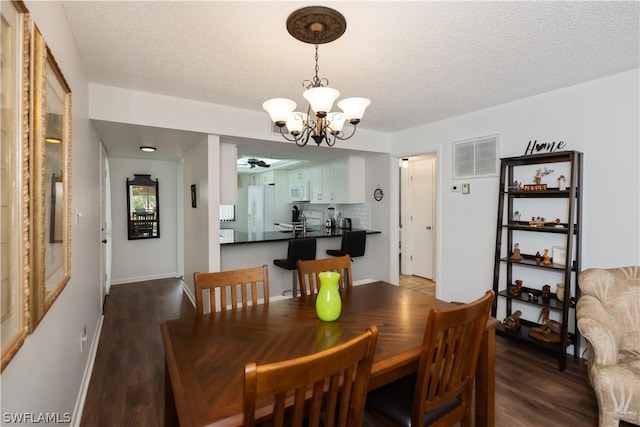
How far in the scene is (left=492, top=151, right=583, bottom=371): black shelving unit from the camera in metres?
2.67

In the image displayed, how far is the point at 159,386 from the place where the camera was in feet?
7.72

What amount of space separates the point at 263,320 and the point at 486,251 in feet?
9.21

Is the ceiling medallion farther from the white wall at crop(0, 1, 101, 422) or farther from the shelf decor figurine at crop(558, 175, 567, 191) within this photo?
the shelf decor figurine at crop(558, 175, 567, 191)

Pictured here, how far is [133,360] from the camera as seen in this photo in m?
2.73

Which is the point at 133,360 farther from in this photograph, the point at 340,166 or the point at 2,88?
the point at 340,166

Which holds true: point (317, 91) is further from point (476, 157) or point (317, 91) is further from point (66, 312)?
point (476, 157)

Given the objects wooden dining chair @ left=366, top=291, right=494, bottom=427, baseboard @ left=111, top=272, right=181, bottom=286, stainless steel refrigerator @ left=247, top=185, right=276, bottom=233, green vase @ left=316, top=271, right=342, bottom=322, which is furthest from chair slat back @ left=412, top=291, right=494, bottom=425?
stainless steel refrigerator @ left=247, top=185, right=276, bottom=233

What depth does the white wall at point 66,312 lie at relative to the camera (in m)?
1.12

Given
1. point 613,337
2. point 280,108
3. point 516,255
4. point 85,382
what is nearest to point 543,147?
point 516,255

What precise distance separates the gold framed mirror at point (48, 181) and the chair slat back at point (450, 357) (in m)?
1.43

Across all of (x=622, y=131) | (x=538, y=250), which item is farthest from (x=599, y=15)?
(x=538, y=250)

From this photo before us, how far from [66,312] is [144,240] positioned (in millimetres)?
3926

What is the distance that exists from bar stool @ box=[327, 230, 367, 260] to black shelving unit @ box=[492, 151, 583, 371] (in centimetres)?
174

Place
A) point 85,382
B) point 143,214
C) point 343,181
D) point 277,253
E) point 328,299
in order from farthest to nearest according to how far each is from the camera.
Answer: point 143,214
point 343,181
point 277,253
point 85,382
point 328,299
